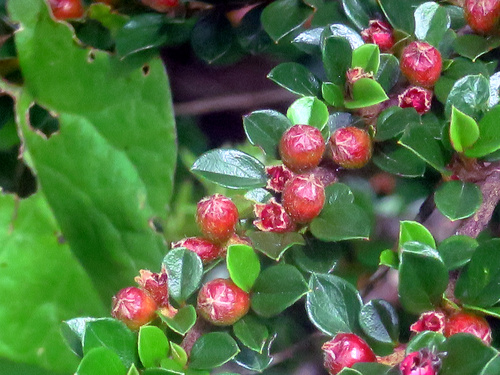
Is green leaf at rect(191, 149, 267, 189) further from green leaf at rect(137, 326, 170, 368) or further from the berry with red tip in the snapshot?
green leaf at rect(137, 326, 170, 368)

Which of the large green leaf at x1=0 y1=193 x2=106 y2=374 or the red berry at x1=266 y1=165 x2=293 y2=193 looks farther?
the large green leaf at x1=0 y1=193 x2=106 y2=374

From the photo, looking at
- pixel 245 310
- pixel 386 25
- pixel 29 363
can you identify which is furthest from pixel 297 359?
pixel 29 363

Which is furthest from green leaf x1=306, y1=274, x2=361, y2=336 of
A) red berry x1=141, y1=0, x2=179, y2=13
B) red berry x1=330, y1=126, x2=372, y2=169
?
red berry x1=141, y1=0, x2=179, y2=13

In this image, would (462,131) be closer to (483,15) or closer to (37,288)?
(483,15)

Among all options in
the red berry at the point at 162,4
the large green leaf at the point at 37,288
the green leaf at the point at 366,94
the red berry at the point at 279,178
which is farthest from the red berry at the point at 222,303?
the large green leaf at the point at 37,288

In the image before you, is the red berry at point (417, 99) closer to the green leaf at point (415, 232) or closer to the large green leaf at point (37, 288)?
the green leaf at point (415, 232)

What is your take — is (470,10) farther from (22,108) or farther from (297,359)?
(22,108)

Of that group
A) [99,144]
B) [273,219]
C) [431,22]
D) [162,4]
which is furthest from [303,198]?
[99,144]

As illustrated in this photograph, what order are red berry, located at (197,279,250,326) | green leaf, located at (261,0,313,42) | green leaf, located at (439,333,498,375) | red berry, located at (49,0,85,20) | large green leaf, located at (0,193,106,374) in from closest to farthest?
green leaf, located at (439,333,498,375) → red berry, located at (197,279,250,326) → green leaf, located at (261,0,313,42) → red berry, located at (49,0,85,20) → large green leaf, located at (0,193,106,374)
